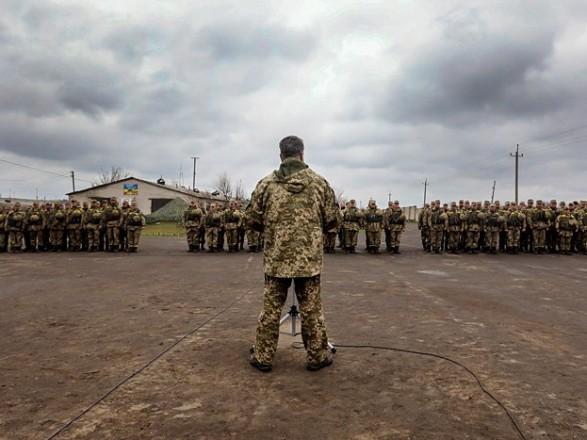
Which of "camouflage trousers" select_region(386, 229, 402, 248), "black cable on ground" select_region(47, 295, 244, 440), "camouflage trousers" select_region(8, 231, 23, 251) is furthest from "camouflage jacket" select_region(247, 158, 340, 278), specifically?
"camouflage trousers" select_region(8, 231, 23, 251)

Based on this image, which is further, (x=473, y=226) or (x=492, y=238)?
(x=492, y=238)

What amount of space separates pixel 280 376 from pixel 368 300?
3.70m

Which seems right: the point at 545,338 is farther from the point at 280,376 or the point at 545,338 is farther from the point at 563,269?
the point at 563,269

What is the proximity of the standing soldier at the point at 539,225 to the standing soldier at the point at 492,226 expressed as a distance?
1.40 m

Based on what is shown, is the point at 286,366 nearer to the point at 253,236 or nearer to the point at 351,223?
the point at 253,236

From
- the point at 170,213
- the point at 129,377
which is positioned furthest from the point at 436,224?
the point at 170,213

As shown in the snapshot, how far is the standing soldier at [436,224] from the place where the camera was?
54.5 ft

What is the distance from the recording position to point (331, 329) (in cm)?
537

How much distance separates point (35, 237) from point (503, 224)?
1785cm

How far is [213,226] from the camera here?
1670 cm

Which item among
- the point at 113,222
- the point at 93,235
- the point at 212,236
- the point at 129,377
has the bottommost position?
the point at 129,377

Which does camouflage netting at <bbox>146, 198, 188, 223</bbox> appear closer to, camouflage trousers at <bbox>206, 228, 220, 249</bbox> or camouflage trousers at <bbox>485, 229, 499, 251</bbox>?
camouflage trousers at <bbox>206, 228, 220, 249</bbox>

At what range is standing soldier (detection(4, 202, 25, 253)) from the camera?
16.6 metres

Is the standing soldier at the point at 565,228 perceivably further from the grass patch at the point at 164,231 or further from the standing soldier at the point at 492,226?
the grass patch at the point at 164,231
